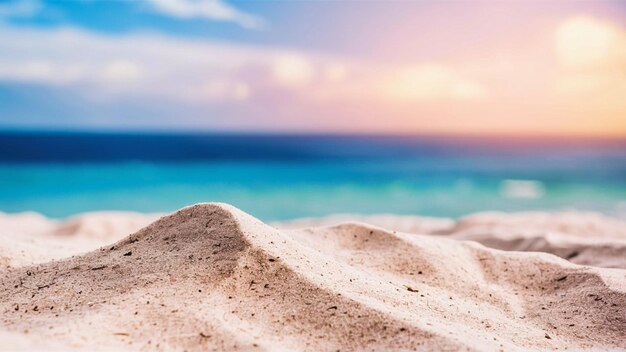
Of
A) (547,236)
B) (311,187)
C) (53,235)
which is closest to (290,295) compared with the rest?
(547,236)

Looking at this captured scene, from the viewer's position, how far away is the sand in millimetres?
2662

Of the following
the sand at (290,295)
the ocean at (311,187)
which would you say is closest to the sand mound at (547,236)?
the sand at (290,295)

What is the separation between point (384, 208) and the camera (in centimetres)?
1836

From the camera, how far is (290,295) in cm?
304

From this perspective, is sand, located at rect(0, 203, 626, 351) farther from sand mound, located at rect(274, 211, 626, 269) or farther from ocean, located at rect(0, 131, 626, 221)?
ocean, located at rect(0, 131, 626, 221)

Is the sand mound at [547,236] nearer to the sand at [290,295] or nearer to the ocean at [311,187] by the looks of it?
the sand at [290,295]

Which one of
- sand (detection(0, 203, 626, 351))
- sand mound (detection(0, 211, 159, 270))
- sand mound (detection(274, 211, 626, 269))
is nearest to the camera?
sand (detection(0, 203, 626, 351))

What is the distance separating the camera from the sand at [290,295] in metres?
2.66

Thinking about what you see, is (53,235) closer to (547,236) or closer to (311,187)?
(547,236)

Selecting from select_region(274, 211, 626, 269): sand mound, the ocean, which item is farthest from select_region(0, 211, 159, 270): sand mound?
the ocean

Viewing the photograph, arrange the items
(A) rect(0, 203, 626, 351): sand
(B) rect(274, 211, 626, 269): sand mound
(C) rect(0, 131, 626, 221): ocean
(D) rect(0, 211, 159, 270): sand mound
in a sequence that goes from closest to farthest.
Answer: (A) rect(0, 203, 626, 351): sand → (D) rect(0, 211, 159, 270): sand mound → (B) rect(274, 211, 626, 269): sand mound → (C) rect(0, 131, 626, 221): ocean

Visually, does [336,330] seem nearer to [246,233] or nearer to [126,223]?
[246,233]

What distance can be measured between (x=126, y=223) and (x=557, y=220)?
8.96 meters

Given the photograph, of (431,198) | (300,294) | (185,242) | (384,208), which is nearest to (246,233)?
(185,242)
